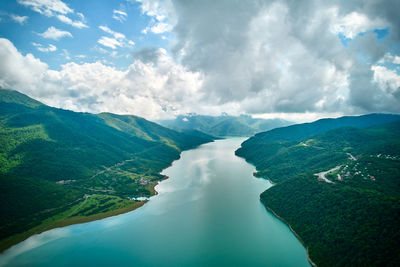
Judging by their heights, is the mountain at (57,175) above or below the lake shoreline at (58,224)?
above

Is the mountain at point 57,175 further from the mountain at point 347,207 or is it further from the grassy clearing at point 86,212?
the mountain at point 347,207

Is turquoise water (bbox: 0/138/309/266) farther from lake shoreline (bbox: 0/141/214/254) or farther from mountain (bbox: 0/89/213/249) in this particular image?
mountain (bbox: 0/89/213/249)

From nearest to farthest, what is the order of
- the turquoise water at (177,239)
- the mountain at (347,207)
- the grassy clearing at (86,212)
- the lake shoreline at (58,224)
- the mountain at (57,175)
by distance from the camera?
the mountain at (347,207) → the turquoise water at (177,239) → the lake shoreline at (58,224) → the grassy clearing at (86,212) → the mountain at (57,175)

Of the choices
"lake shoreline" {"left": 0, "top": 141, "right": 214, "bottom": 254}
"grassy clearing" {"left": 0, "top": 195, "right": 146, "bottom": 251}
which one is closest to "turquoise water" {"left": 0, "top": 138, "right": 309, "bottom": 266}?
"lake shoreline" {"left": 0, "top": 141, "right": 214, "bottom": 254}

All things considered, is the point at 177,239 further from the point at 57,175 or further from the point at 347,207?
the point at 57,175

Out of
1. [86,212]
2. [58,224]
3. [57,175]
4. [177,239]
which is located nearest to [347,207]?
[177,239]

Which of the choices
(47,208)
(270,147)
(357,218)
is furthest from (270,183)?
(47,208)

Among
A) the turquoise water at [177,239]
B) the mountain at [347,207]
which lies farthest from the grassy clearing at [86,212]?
the mountain at [347,207]

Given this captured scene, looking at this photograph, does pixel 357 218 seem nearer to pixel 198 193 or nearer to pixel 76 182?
pixel 198 193
